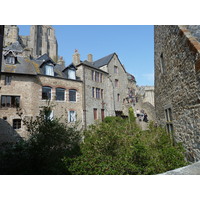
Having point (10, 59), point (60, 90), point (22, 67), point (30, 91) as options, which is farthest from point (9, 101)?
point (60, 90)

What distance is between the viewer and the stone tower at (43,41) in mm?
51094

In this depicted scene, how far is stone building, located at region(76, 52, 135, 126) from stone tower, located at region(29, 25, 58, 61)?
3632 centimetres

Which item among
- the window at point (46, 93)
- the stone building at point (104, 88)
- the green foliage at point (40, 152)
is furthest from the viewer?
the stone building at point (104, 88)

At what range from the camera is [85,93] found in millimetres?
17531

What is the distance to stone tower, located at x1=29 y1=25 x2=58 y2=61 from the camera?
51094mm

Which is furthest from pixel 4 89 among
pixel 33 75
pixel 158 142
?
pixel 158 142

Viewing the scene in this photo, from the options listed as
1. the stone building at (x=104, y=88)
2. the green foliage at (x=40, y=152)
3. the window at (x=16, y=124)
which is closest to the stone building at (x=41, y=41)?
the stone building at (x=104, y=88)

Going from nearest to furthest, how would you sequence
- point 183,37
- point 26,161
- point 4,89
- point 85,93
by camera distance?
1. point 183,37
2. point 26,161
3. point 4,89
4. point 85,93

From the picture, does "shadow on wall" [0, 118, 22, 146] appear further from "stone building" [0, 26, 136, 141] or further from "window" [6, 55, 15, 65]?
"window" [6, 55, 15, 65]

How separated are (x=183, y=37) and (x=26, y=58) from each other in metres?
16.3

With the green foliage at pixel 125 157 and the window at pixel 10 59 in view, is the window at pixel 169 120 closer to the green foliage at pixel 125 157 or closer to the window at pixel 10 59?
the green foliage at pixel 125 157

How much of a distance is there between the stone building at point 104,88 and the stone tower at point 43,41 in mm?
36325

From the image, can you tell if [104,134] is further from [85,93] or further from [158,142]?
[85,93]

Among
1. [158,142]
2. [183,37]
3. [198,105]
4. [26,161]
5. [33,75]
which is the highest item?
[33,75]
